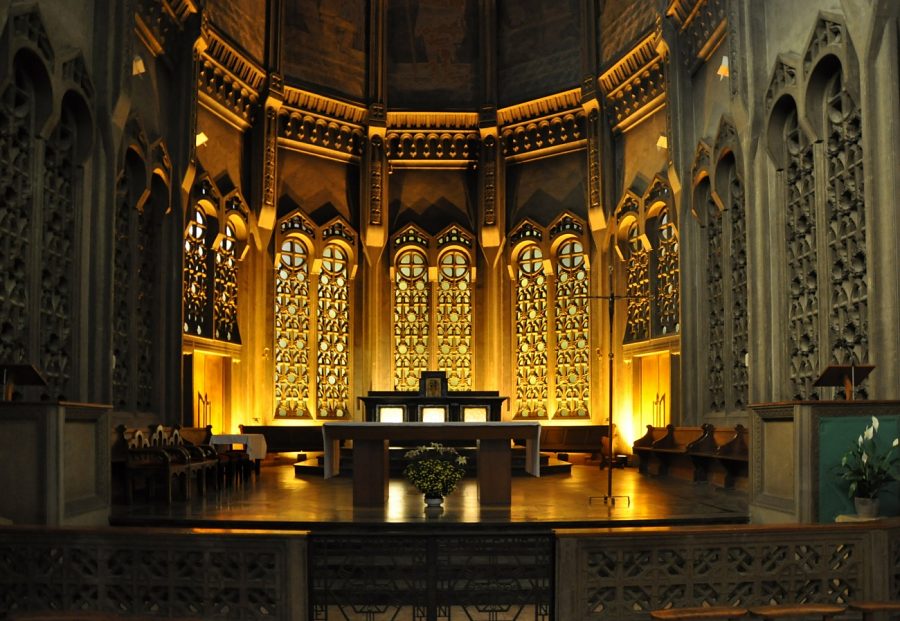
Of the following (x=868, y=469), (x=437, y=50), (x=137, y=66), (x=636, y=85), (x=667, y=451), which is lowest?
(x=667, y=451)

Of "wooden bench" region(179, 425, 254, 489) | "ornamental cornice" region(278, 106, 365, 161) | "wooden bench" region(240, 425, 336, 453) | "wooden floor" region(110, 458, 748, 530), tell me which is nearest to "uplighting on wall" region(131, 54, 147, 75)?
"wooden bench" region(179, 425, 254, 489)

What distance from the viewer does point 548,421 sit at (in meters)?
21.3

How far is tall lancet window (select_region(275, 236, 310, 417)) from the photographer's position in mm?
20828

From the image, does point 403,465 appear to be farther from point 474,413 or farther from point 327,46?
point 327,46

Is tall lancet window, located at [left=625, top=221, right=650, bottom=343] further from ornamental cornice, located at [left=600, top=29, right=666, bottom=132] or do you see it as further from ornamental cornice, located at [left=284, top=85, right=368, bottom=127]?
ornamental cornice, located at [left=284, top=85, right=368, bottom=127]

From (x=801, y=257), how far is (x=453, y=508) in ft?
17.5

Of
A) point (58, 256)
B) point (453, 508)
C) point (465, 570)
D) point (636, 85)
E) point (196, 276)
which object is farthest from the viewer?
point (636, 85)

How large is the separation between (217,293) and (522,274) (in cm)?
714

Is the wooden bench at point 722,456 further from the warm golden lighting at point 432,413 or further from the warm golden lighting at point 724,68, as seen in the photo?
the warm golden lighting at point 724,68

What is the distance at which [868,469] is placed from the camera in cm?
762

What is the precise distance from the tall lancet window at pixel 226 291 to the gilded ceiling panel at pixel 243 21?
3771mm

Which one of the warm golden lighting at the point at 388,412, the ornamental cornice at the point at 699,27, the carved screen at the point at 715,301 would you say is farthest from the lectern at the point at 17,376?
the ornamental cornice at the point at 699,27

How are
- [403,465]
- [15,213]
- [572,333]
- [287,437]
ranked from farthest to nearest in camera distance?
1. [572,333]
2. [287,437]
3. [403,465]
4. [15,213]

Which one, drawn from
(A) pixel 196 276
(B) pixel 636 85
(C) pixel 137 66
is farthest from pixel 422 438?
(B) pixel 636 85
